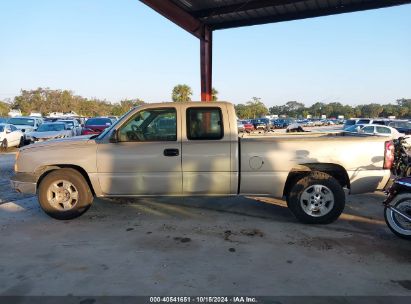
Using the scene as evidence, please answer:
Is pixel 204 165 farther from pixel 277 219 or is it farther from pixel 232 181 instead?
pixel 277 219

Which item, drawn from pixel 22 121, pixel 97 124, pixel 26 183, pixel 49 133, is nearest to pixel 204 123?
pixel 26 183

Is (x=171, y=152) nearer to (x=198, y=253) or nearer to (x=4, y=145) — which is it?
(x=198, y=253)

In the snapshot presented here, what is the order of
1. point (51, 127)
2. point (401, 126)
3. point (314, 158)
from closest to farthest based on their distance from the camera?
point (314, 158) → point (51, 127) → point (401, 126)

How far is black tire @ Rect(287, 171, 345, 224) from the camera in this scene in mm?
5434

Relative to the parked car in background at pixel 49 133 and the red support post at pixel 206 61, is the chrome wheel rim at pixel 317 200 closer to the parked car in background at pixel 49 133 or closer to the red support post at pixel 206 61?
the red support post at pixel 206 61

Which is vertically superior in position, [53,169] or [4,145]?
[53,169]

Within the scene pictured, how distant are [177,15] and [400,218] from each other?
807 centimetres

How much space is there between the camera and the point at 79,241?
4.83 m

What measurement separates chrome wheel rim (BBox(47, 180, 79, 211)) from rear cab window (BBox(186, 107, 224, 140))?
79.1 inches

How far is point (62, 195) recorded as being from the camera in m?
5.71

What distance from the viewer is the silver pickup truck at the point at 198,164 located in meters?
5.46

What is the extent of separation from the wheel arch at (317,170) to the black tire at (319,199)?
11 centimetres

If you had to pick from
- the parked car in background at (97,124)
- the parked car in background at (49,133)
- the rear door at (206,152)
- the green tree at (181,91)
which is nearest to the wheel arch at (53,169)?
the rear door at (206,152)

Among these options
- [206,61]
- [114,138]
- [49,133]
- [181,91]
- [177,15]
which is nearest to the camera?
Result: [114,138]
